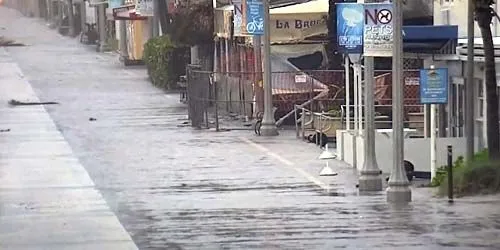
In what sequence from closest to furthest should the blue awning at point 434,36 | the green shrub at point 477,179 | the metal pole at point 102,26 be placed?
1. the green shrub at point 477,179
2. the blue awning at point 434,36
3. the metal pole at point 102,26

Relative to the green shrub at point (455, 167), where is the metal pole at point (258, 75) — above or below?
above

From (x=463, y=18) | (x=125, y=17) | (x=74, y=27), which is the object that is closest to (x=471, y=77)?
(x=463, y=18)

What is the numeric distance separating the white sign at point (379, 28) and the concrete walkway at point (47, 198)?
16.5 feet

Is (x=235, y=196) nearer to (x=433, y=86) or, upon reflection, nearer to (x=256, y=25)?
(x=433, y=86)

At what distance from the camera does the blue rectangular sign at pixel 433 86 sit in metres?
21.3

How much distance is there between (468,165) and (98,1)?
61.6m

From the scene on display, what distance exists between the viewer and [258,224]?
18328mm

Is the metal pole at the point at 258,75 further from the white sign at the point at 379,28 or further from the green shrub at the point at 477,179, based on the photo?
the green shrub at the point at 477,179

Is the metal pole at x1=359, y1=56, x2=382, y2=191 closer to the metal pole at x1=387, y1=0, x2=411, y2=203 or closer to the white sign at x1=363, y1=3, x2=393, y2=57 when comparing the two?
the white sign at x1=363, y1=3, x2=393, y2=57

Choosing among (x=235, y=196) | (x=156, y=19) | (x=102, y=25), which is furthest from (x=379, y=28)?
(x=102, y=25)

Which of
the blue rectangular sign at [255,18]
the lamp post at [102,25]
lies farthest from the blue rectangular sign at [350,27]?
the lamp post at [102,25]

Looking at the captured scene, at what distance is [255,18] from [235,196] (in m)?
12.7

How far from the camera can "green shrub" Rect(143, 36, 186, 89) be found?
5078 centimetres

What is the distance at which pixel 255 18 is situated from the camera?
1347 inches
